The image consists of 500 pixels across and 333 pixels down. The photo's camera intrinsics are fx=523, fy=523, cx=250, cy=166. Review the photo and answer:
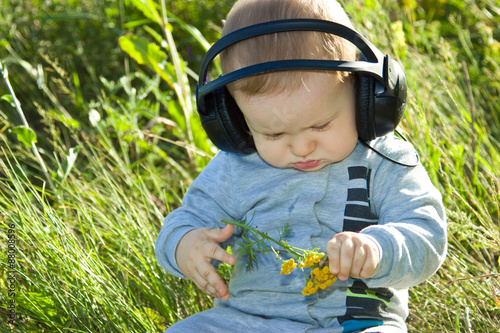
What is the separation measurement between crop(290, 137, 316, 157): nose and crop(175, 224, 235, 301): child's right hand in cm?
29

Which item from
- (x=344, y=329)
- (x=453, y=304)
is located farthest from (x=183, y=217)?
(x=453, y=304)

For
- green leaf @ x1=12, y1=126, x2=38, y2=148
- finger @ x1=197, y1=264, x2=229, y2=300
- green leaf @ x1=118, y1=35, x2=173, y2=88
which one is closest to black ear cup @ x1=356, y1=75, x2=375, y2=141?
finger @ x1=197, y1=264, x2=229, y2=300

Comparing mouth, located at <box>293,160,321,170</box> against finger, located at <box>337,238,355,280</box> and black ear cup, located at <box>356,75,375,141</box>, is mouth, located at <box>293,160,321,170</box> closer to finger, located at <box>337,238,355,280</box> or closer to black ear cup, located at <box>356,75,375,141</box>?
black ear cup, located at <box>356,75,375,141</box>

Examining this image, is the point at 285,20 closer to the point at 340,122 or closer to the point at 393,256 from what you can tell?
the point at 340,122

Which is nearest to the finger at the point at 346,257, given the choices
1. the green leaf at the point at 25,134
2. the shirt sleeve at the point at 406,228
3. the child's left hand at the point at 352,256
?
the child's left hand at the point at 352,256

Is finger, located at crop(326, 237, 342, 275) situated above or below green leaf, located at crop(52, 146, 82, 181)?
above

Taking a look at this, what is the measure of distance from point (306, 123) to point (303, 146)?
0.08m

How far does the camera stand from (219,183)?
1.79 meters

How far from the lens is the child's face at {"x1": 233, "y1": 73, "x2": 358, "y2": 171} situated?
4.71ft

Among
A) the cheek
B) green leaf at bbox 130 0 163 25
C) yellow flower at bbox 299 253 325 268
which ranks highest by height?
green leaf at bbox 130 0 163 25

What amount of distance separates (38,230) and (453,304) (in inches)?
60.1

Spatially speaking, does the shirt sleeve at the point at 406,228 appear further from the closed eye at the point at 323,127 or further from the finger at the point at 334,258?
the closed eye at the point at 323,127

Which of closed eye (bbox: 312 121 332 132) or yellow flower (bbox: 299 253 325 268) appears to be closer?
yellow flower (bbox: 299 253 325 268)

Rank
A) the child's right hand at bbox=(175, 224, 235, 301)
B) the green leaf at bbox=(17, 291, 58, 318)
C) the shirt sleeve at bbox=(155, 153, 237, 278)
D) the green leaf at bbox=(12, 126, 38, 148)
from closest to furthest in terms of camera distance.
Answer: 1. the child's right hand at bbox=(175, 224, 235, 301)
2. the shirt sleeve at bbox=(155, 153, 237, 278)
3. the green leaf at bbox=(17, 291, 58, 318)
4. the green leaf at bbox=(12, 126, 38, 148)
